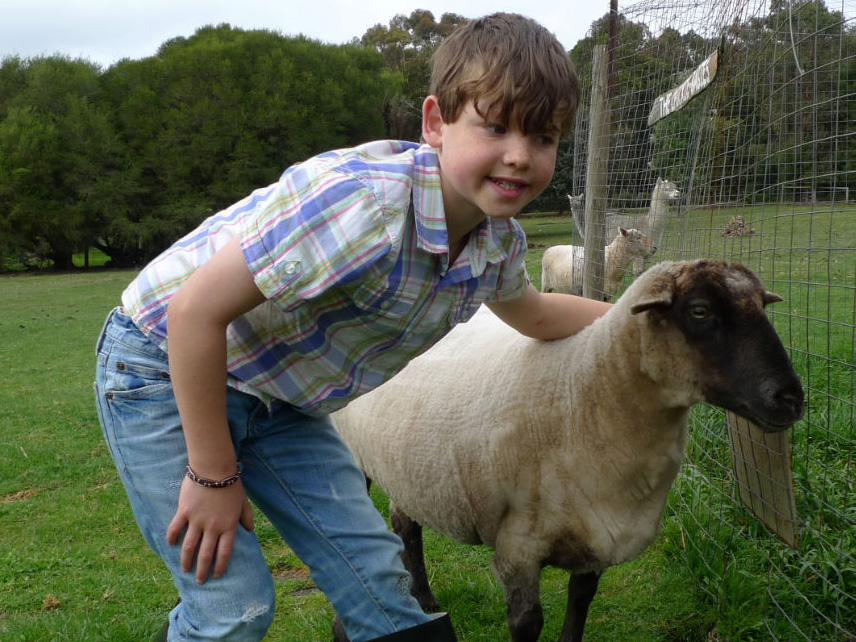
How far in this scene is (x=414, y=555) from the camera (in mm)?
3781

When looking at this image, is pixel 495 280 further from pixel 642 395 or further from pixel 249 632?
pixel 249 632

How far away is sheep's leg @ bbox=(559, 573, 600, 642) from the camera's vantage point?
10.0ft

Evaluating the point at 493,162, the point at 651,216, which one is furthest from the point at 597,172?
the point at 493,162

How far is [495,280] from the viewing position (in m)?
2.26

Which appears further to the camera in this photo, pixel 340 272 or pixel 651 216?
pixel 651 216

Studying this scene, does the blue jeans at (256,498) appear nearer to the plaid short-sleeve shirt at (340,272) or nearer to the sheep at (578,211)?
the plaid short-sleeve shirt at (340,272)

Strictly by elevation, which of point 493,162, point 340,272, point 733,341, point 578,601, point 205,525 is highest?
point 493,162

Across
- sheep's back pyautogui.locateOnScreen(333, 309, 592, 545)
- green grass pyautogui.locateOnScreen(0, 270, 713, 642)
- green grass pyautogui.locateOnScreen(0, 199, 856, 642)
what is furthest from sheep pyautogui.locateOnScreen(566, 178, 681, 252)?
green grass pyautogui.locateOnScreen(0, 270, 713, 642)

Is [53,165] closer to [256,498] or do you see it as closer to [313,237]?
[256,498]

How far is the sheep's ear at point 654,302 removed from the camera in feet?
8.19

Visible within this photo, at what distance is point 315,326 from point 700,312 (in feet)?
4.16

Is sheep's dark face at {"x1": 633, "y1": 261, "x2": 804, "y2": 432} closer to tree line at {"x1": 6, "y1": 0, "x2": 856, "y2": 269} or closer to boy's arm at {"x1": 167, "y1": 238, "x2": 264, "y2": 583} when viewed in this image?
boy's arm at {"x1": 167, "y1": 238, "x2": 264, "y2": 583}

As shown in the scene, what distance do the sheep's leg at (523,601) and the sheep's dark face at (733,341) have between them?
3.11 ft

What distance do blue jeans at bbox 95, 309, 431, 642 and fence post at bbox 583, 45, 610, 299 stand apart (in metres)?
3.97
